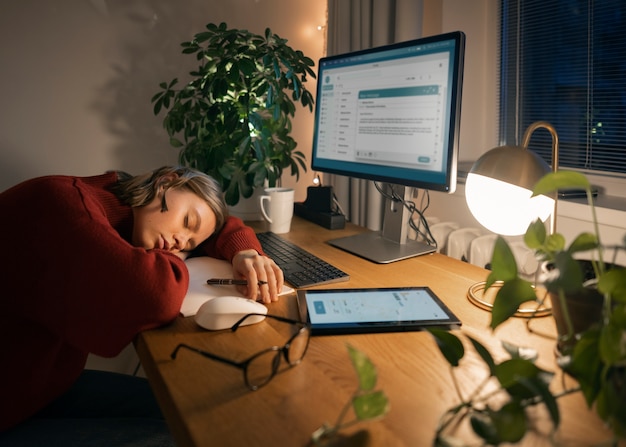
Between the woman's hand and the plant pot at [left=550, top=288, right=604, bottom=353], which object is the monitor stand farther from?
the plant pot at [left=550, top=288, right=604, bottom=353]

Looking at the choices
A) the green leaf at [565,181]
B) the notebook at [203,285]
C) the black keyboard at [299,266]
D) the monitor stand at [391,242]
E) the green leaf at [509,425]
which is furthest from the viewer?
the monitor stand at [391,242]

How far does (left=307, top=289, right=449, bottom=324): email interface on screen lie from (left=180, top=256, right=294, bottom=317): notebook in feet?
0.39

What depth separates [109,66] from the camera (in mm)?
1754

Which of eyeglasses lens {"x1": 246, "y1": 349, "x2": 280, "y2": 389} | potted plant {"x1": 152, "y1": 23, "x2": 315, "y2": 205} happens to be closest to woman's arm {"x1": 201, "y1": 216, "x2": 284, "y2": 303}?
eyeglasses lens {"x1": 246, "y1": 349, "x2": 280, "y2": 389}

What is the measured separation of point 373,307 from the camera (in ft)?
2.82

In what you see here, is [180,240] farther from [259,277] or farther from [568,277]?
[568,277]

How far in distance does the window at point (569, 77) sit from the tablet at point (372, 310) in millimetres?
942

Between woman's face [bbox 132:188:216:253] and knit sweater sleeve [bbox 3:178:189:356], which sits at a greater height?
woman's face [bbox 132:188:216:253]

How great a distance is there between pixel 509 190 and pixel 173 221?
657mm

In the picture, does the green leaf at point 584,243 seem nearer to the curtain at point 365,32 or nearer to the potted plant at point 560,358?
the potted plant at point 560,358

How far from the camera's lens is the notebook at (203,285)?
0.89 meters

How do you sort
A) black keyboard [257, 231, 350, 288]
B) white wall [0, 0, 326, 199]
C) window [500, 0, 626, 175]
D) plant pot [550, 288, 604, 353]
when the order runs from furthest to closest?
white wall [0, 0, 326, 199], window [500, 0, 626, 175], black keyboard [257, 231, 350, 288], plant pot [550, 288, 604, 353]

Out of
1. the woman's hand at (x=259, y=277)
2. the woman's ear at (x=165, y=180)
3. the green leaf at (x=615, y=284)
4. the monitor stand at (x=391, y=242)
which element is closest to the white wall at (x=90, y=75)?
the woman's ear at (x=165, y=180)

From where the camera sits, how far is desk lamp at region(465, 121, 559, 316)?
2.75 ft
